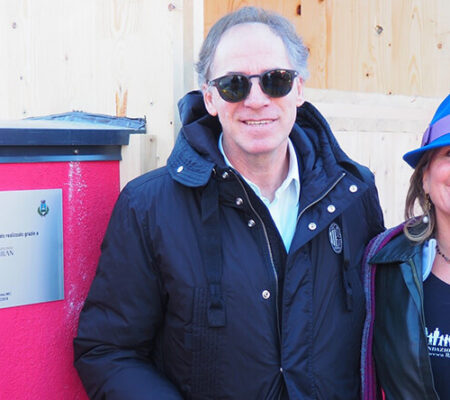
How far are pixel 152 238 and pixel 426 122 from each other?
281 centimetres

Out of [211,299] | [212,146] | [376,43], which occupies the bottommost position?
[211,299]

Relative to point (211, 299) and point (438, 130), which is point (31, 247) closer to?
point (211, 299)

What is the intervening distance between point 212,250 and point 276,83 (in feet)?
1.96

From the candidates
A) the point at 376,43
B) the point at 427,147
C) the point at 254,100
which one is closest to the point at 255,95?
the point at 254,100

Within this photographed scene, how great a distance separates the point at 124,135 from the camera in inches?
90.4

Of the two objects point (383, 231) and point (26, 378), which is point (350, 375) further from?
point (26, 378)

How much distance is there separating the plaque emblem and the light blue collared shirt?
636mm

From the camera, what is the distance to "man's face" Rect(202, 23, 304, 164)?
2.06m

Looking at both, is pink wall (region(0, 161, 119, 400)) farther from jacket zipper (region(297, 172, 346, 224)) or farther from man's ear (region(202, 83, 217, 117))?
jacket zipper (region(297, 172, 346, 224))

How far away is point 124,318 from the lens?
6.45 feet

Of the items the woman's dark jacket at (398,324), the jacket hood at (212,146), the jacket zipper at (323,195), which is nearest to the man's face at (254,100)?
the jacket hood at (212,146)

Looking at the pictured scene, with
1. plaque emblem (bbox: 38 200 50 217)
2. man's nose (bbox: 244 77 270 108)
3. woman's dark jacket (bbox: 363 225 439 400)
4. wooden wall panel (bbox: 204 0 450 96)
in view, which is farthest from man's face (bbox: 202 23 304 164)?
wooden wall panel (bbox: 204 0 450 96)

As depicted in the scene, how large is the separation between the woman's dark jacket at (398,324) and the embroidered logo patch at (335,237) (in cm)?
14

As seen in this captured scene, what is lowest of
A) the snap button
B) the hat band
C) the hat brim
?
the snap button
